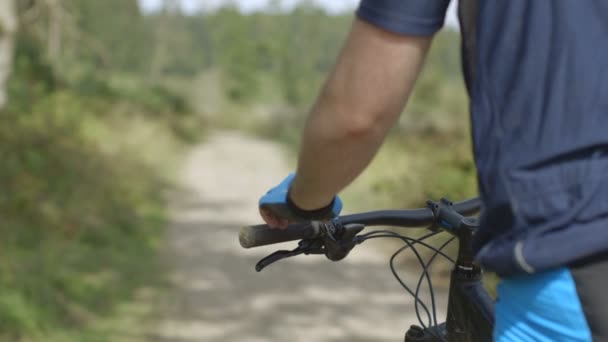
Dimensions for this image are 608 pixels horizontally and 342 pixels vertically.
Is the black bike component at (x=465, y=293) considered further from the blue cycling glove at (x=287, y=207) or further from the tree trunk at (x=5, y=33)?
the tree trunk at (x=5, y=33)

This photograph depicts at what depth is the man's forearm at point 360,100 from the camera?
1383mm

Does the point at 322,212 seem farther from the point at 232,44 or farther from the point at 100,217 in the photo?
the point at 232,44

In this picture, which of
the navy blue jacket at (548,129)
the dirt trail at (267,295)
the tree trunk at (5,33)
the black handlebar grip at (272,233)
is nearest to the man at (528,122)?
Result: the navy blue jacket at (548,129)

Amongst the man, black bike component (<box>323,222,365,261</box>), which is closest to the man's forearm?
the man

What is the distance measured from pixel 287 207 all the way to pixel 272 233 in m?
0.19

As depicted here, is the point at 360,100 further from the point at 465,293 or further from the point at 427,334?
the point at 427,334

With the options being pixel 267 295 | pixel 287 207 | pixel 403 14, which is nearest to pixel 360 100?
pixel 403 14

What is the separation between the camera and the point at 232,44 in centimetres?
4888

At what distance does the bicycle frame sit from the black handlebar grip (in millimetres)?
347

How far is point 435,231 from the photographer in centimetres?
209

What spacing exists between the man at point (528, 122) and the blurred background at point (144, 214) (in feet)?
1.54

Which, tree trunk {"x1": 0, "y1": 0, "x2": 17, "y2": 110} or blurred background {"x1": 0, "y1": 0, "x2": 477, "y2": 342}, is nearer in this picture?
blurred background {"x1": 0, "y1": 0, "x2": 477, "y2": 342}

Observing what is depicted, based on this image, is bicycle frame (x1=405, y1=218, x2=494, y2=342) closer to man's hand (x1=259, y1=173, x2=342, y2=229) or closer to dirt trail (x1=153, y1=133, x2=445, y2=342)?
man's hand (x1=259, y1=173, x2=342, y2=229)

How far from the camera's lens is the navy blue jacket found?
1290 mm
